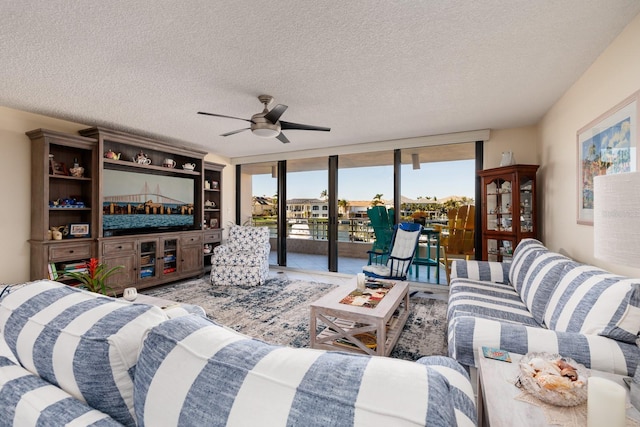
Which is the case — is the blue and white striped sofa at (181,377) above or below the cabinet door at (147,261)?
above

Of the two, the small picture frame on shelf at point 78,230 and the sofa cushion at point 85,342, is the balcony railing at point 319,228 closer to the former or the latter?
the small picture frame on shelf at point 78,230

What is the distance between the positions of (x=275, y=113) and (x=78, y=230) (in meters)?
3.11

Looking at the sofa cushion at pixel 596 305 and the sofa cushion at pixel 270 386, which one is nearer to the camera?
the sofa cushion at pixel 270 386

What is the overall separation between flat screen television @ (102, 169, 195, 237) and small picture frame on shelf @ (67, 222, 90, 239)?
0.19 meters

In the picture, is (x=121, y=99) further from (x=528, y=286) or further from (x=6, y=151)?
(x=528, y=286)

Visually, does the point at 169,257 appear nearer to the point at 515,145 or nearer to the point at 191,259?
the point at 191,259

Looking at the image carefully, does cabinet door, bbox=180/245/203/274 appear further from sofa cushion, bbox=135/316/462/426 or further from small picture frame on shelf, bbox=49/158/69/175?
sofa cushion, bbox=135/316/462/426

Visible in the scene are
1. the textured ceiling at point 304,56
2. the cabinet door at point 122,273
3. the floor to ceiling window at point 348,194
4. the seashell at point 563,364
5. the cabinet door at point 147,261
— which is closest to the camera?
the seashell at point 563,364

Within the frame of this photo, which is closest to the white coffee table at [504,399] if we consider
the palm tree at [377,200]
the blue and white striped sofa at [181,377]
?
the blue and white striped sofa at [181,377]

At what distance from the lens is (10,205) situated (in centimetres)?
352

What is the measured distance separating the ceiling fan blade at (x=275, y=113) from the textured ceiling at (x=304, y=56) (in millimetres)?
231

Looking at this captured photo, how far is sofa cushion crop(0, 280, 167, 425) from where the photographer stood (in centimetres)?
69

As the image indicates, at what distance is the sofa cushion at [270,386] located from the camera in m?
0.45

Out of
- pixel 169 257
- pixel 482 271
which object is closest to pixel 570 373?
pixel 482 271
